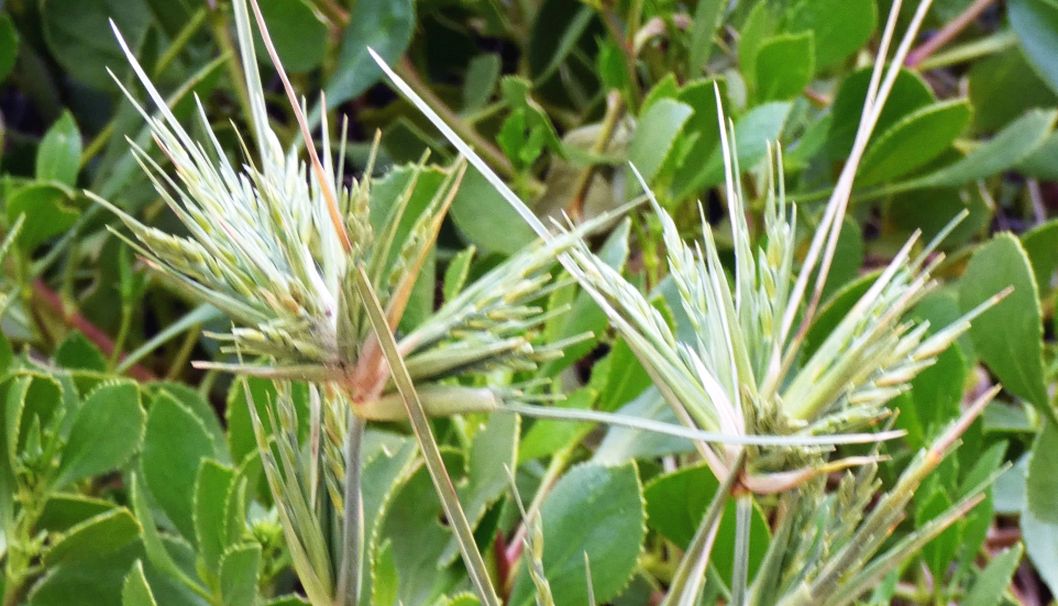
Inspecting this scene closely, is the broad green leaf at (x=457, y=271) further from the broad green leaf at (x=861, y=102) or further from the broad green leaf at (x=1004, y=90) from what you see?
the broad green leaf at (x=1004, y=90)

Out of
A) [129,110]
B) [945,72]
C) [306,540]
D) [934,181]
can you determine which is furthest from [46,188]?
[945,72]

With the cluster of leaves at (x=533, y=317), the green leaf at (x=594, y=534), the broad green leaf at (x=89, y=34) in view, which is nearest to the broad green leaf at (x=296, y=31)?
the cluster of leaves at (x=533, y=317)

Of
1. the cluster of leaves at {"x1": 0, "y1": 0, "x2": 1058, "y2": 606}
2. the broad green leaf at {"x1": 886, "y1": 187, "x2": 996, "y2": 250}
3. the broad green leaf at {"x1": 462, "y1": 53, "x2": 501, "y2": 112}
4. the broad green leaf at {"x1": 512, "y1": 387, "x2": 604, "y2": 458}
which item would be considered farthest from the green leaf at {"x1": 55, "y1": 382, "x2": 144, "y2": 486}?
the broad green leaf at {"x1": 886, "y1": 187, "x2": 996, "y2": 250}

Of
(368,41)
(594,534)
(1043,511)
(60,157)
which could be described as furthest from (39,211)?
(1043,511)

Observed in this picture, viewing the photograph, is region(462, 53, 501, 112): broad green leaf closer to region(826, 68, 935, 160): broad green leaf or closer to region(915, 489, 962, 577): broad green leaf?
region(826, 68, 935, 160): broad green leaf

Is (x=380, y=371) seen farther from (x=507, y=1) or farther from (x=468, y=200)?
(x=507, y=1)

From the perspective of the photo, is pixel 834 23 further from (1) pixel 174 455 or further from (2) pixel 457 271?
(1) pixel 174 455
